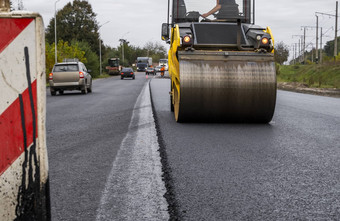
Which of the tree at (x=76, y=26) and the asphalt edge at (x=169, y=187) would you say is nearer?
the asphalt edge at (x=169, y=187)

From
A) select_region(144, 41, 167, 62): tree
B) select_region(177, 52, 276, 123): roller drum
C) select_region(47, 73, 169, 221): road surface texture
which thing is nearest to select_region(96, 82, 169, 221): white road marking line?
select_region(47, 73, 169, 221): road surface texture

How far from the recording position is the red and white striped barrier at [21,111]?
2199 mm

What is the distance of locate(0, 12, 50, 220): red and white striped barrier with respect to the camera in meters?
2.20

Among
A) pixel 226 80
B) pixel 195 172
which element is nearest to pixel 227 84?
pixel 226 80

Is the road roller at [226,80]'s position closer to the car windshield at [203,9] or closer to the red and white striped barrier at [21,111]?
the car windshield at [203,9]

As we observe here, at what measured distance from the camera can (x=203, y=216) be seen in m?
3.13

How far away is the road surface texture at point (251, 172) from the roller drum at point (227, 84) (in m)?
0.37

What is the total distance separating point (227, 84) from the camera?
310 inches

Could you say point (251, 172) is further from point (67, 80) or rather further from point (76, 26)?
point (76, 26)

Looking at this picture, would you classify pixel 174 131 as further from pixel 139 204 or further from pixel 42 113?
pixel 42 113

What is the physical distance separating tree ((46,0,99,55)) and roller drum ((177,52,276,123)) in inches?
2846

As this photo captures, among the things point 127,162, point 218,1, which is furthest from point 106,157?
point 218,1

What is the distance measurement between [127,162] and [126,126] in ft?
11.0

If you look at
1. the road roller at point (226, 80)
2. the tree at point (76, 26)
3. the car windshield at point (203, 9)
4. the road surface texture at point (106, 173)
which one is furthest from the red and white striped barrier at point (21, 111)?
the tree at point (76, 26)
